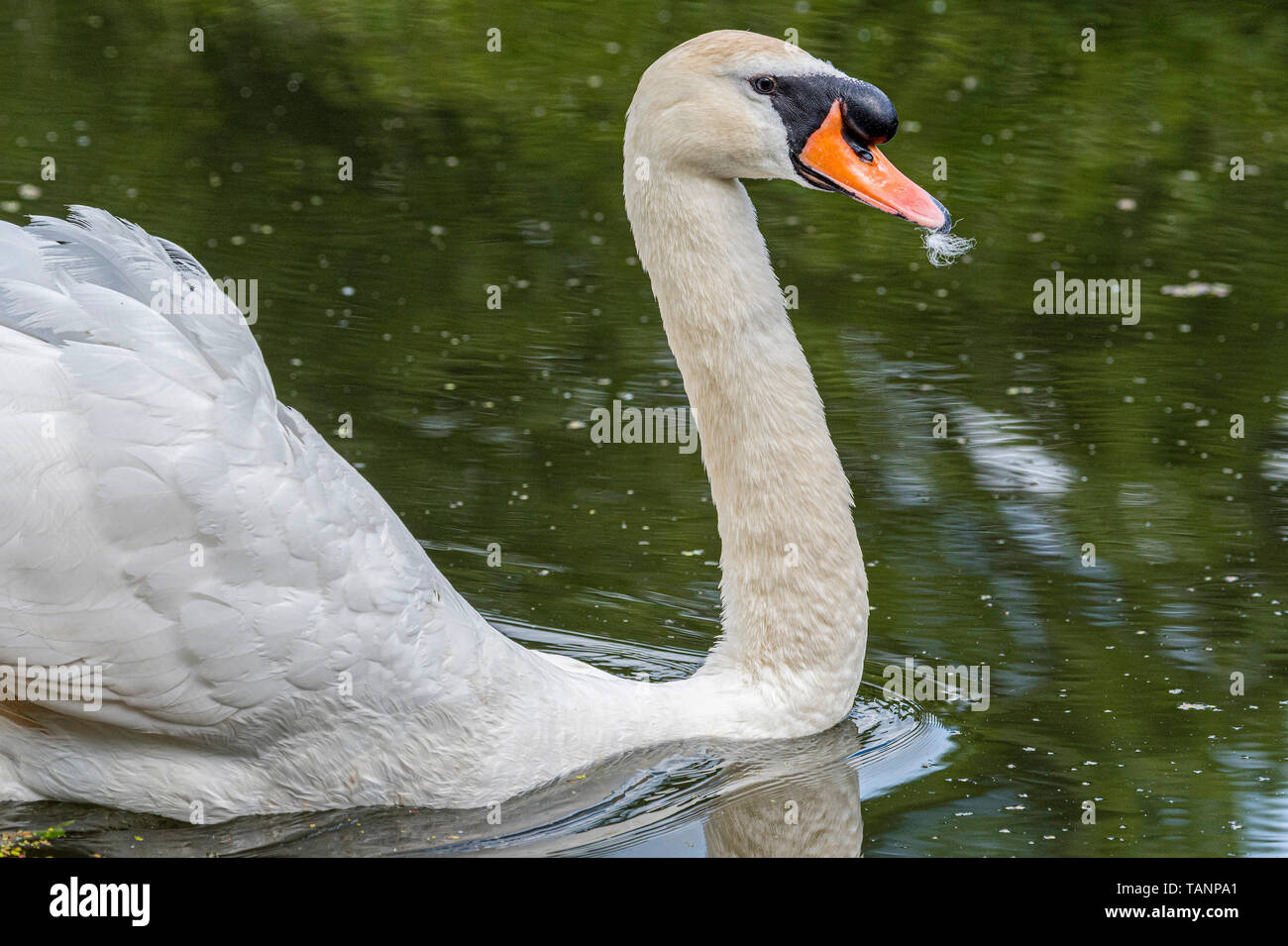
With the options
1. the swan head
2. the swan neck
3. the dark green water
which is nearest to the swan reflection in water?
the dark green water

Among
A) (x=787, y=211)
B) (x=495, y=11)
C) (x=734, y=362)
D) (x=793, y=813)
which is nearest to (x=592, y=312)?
(x=787, y=211)

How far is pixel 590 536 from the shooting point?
645cm

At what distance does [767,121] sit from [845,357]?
3046 mm

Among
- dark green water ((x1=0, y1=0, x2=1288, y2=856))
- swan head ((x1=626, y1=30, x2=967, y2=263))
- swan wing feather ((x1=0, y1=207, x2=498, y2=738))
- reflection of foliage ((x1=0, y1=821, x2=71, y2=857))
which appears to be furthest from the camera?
swan head ((x1=626, y1=30, x2=967, y2=263))

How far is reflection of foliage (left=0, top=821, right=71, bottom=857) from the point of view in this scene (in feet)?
15.1

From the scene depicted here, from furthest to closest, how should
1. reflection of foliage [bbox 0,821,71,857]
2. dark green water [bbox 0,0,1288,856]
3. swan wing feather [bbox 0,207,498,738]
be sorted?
1. dark green water [bbox 0,0,1288,856]
2. reflection of foliage [bbox 0,821,71,857]
3. swan wing feather [bbox 0,207,498,738]

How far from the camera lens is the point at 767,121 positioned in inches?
207

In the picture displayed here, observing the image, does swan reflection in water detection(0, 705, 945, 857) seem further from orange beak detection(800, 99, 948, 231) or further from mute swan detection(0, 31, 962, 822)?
orange beak detection(800, 99, 948, 231)

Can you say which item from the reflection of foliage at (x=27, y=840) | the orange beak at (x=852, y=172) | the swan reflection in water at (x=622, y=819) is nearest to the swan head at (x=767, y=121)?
the orange beak at (x=852, y=172)

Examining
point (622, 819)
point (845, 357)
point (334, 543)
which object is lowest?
point (622, 819)

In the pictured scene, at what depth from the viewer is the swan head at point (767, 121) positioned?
5234mm

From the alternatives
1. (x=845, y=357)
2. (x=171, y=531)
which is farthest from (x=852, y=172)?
(x=845, y=357)

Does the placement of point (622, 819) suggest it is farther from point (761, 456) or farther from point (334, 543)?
point (761, 456)

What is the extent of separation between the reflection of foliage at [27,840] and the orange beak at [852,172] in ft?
8.34
